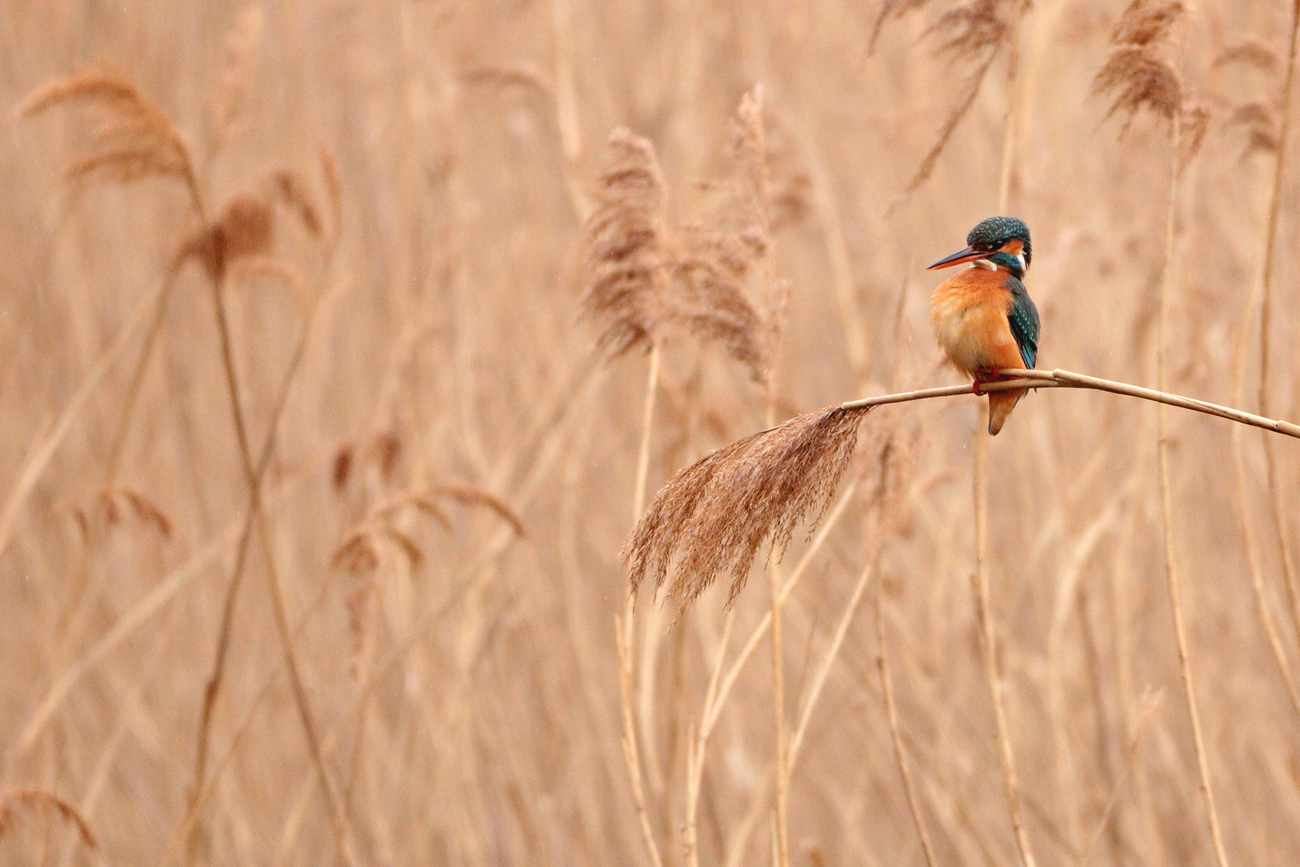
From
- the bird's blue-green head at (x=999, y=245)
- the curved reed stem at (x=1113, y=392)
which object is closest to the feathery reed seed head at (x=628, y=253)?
the bird's blue-green head at (x=999, y=245)

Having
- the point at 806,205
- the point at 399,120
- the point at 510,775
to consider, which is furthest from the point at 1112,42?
the point at 399,120

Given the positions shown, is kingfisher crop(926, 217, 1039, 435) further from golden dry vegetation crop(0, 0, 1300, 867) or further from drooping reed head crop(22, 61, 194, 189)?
drooping reed head crop(22, 61, 194, 189)

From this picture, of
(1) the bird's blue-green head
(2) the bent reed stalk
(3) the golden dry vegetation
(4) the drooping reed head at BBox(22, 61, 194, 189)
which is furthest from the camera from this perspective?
(3) the golden dry vegetation

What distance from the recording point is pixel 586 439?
9.25 ft

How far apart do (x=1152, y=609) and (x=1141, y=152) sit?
120 centimetres

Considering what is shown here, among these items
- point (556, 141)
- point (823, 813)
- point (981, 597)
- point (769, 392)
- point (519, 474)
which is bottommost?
point (823, 813)

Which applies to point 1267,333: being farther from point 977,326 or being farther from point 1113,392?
point 1113,392

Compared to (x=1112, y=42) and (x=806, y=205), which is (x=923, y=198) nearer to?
(x=806, y=205)

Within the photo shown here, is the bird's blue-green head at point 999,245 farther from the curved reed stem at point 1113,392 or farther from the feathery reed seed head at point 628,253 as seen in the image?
the feathery reed seed head at point 628,253

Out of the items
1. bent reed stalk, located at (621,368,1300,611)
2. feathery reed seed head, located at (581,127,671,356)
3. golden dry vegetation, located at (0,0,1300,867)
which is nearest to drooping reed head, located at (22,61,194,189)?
golden dry vegetation, located at (0,0,1300,867)

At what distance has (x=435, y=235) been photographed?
2855mm

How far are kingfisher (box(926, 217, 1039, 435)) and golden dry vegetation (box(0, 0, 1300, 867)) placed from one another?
0.17 meters

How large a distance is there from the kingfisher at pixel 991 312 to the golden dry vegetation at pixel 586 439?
0.17 metres

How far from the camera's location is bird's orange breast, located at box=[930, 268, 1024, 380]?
41.8 inches
